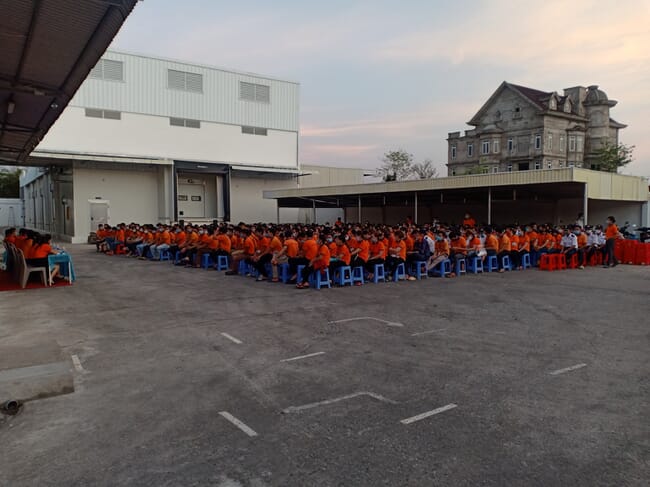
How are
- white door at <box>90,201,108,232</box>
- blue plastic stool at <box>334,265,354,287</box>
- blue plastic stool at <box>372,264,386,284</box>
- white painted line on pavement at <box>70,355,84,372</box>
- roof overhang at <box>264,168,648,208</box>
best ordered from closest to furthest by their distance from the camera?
1. white painted line on pavement at <box>70,355,84,372</box>
2. blue plastic stool at <box>334,265,354,287</box>
3. blue plastic stool at <box>372,264,386,284</box>
4. roof overhang at <box>264,168,648,208</box>
5. white door at <box>90,201,108,232</box>

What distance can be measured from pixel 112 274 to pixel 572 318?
1222 centimetres

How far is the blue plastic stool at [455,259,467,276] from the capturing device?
14.8 m

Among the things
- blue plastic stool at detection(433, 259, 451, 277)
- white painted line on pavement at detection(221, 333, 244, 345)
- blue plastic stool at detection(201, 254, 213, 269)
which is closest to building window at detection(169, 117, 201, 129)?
blue plastic stool at detection(201, 254, 213, 269)

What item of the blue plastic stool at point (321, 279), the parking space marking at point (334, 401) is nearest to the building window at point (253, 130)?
the blue plastic stool at point (321, 279)

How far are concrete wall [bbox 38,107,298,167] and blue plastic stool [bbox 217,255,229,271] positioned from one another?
53.7 feet

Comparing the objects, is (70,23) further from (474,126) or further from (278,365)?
(474,126)

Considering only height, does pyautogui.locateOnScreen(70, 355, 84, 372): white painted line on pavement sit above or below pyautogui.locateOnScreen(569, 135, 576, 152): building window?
below

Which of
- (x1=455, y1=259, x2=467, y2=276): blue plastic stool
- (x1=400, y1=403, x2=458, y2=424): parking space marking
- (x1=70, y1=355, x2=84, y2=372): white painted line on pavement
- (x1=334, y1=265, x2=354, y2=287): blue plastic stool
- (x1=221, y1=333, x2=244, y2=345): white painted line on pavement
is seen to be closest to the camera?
(x1=400, y1=403, x2=458, y2=424): parking space marking

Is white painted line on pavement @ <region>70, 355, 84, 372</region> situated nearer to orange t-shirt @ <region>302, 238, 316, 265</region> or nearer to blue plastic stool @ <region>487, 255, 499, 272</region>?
orange t-shirt @ <region>302, 238, 316, 265</region>

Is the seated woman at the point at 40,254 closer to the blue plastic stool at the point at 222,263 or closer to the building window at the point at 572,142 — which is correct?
the blue plastic stool at the point at 222,263

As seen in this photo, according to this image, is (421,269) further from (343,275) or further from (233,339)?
(233,339)

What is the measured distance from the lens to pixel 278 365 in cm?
589

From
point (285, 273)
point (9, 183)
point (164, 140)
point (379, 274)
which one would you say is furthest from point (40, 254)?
point (9, 183)

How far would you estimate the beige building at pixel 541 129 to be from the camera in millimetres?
49656
